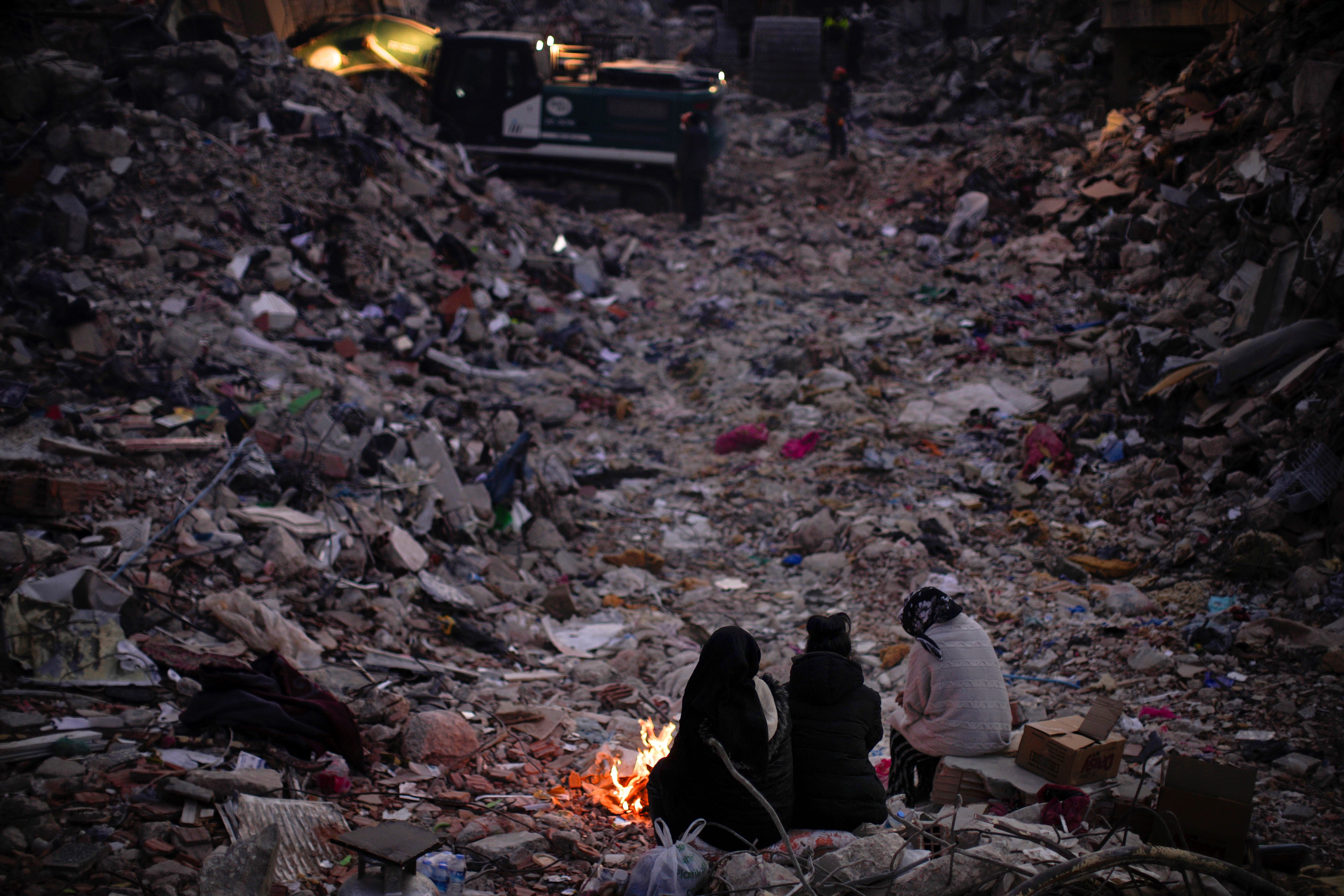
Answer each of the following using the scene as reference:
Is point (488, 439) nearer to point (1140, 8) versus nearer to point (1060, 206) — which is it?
point (1060, 206)

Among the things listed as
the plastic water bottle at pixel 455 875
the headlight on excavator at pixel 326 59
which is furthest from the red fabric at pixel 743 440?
the headlight on excavator at pixel 326 59

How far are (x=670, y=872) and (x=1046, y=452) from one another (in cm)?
518

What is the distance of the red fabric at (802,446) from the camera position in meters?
7.38

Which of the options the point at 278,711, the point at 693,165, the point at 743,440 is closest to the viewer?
the point at 278,711

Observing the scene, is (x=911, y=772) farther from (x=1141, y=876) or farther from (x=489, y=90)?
(x=489, y=90)

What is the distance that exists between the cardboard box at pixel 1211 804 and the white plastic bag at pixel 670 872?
1550mm

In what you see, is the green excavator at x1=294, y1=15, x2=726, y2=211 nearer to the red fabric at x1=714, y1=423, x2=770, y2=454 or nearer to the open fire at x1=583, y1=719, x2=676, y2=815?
the red fabric at x1=714, y1=423, x2=770, y2=454

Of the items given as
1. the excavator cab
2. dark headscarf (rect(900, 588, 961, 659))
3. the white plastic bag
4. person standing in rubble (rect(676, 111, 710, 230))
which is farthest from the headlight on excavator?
the white plastic bag

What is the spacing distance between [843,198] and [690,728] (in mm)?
12539

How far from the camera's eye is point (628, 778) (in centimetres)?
374

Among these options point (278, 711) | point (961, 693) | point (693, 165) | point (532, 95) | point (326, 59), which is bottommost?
point (278, 711)

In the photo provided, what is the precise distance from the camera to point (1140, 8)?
1044cm

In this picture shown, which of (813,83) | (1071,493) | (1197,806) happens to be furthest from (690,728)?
(813,83)

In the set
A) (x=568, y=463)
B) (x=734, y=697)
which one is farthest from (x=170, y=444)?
(x=734, y=697)
